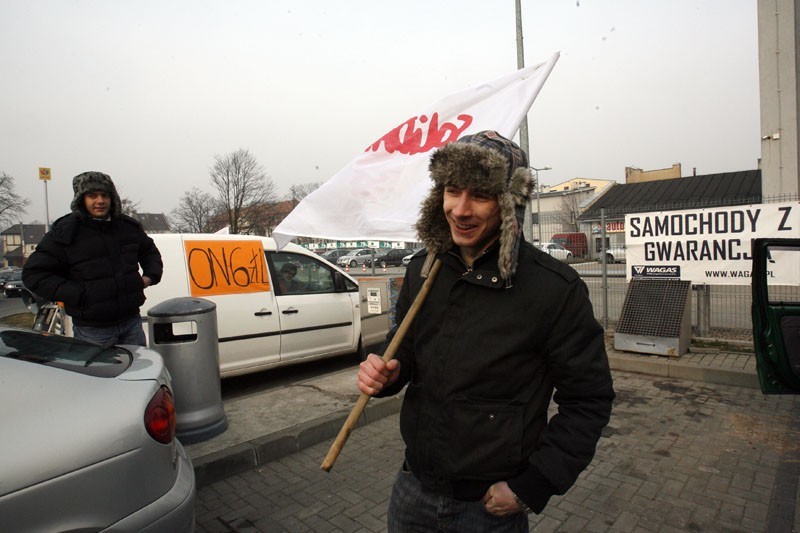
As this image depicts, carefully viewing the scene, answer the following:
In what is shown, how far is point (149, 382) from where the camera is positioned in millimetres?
2539

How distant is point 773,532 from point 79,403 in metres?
3.81

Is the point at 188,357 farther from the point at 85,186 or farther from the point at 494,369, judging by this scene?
the point at 494,369

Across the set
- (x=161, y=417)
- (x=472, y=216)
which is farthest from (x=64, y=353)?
(x=472, y=216)

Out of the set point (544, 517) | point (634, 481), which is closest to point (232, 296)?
point (544, 517)

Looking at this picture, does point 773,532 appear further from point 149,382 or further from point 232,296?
point 232,296

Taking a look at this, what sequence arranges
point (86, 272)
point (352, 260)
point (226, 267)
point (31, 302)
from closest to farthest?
point (86, 272)
point (31, 302)
point (226, 267)
point (352, 260)

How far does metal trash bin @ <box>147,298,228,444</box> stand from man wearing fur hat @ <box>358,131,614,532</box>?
323cm

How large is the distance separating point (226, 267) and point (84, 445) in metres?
3.95

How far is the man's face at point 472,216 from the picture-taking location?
155cm

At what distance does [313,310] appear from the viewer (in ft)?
21.5

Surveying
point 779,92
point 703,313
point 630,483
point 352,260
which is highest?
point 779,92

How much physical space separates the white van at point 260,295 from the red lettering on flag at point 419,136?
2.66 metres

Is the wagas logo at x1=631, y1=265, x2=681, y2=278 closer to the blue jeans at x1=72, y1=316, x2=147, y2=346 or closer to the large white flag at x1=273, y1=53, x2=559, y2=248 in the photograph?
the large white flag at x1=273, y1=53, x2=559, y2=248

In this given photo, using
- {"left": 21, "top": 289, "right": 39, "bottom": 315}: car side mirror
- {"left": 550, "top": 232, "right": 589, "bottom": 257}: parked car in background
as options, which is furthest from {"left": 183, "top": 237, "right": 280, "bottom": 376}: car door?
{"left": 550, "top": 232, "right": 589, "bottom": 257}: parked car in background
